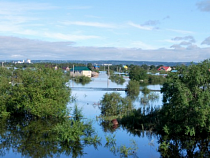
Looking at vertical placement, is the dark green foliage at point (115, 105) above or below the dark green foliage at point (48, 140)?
above

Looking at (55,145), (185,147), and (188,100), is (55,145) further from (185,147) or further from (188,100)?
(188,100)

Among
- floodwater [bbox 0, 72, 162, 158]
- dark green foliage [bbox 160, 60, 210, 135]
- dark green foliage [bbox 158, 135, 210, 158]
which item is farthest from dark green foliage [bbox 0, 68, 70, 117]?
dark green foliage [bbox 158, 135, 210, 158]

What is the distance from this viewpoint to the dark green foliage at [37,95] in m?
22.6

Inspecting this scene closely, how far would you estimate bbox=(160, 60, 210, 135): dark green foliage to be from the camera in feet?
55.9

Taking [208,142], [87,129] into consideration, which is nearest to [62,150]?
[87,129]

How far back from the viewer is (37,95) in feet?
74.4

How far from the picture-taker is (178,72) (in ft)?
61.9

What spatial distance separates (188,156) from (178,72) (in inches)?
221

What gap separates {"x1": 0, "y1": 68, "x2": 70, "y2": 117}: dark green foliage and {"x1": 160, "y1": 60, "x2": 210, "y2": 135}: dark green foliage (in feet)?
29.2

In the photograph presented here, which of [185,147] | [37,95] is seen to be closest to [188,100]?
[185,147]

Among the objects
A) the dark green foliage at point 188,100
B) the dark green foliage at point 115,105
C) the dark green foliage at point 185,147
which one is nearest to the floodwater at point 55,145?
the dark green foliage at point 185,147

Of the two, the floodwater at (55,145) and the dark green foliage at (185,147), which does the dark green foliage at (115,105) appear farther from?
the dark green foliage at (185,147)

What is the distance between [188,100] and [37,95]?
1146cm

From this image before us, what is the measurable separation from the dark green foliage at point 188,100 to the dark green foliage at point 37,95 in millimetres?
8891
